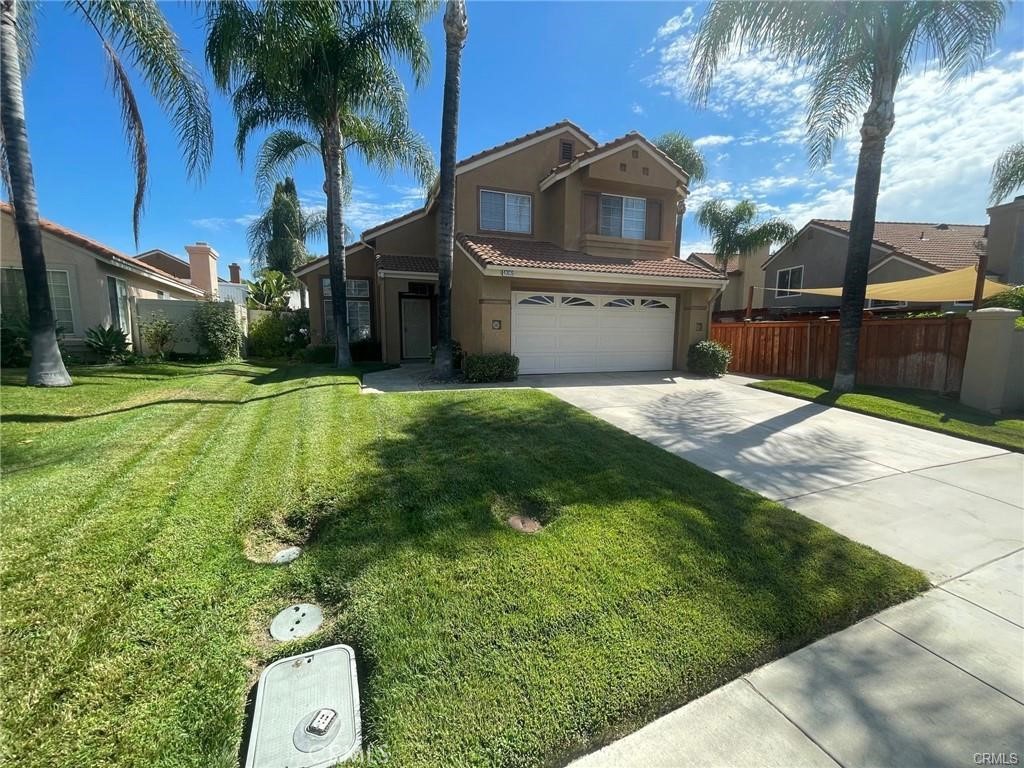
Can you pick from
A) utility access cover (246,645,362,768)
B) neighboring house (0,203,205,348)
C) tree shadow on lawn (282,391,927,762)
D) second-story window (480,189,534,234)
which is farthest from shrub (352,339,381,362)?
utility access cover (246,645,362,768)

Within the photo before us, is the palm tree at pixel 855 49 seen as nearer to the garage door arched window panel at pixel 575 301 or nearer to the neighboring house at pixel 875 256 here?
the garage door arched window panel at pixel 575 301

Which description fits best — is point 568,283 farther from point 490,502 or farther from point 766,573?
point 766,573

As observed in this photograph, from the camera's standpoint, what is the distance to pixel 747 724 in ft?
7.23

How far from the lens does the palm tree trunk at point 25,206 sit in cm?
791

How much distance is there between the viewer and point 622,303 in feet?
43.1

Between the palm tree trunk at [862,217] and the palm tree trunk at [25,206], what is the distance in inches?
673

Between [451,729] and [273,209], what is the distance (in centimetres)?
3531

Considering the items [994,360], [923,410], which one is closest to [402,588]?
[923,410]

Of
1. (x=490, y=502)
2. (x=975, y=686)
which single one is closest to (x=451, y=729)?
(x=490, y=502)

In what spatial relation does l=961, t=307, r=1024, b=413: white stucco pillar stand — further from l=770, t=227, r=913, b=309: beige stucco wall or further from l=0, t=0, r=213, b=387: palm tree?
l=0, t=0, r=213, b=387: palm tree

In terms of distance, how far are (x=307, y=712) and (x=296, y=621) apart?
0.69 m

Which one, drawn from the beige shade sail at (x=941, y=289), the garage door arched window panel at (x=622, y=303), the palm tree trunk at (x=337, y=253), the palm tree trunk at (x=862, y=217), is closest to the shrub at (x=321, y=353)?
the palm tree trunk at (x=337, y=253)

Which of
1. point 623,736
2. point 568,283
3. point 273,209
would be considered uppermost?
point 273,209

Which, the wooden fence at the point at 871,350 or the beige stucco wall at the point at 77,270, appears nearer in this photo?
the wooden fence at the point at 871,350
